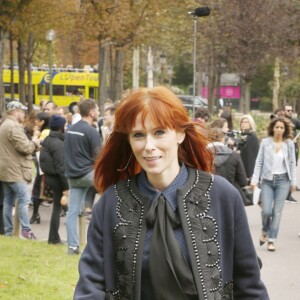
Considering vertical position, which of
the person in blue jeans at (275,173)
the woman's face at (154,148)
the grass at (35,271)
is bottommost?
the grass at (35,271)

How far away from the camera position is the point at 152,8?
35.1 m

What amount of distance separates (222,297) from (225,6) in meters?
38.7

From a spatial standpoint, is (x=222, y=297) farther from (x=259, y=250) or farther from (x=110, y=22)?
(x=110, y=22)

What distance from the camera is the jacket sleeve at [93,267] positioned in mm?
3443

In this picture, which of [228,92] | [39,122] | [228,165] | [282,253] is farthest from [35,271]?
[228,92]

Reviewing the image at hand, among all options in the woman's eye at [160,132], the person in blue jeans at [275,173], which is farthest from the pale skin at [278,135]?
the woman's eye at [160,132]

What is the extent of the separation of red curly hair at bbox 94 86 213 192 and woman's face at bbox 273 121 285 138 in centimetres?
849

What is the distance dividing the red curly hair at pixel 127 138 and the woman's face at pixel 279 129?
27.8 ft

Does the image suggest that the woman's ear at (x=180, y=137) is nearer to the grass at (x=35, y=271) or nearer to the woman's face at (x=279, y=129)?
the grass at (x=35, y=271)

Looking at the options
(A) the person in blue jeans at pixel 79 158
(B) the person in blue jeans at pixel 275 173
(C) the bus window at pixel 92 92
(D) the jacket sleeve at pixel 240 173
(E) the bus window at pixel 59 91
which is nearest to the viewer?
(D) the jacket sleeve at pixel 240 173

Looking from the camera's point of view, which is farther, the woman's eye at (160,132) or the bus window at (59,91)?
the bus window at (59,91)

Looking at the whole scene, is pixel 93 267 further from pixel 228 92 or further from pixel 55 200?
pixel 228 92

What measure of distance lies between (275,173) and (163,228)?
8.84m

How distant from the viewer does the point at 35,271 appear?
938 centimetres
